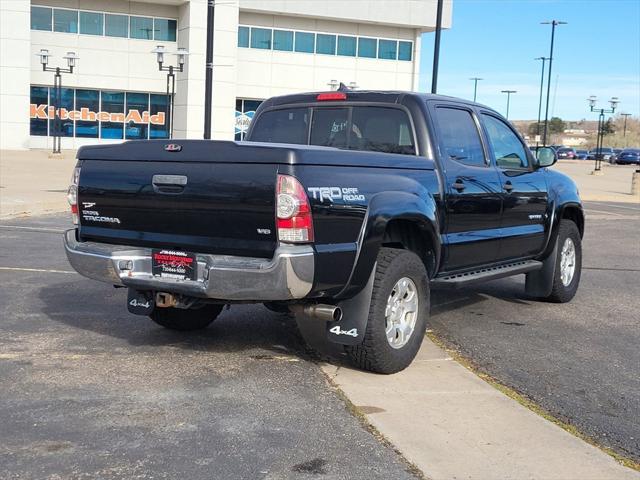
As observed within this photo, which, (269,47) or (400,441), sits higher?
(269,47)

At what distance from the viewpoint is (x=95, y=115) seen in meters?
43.9

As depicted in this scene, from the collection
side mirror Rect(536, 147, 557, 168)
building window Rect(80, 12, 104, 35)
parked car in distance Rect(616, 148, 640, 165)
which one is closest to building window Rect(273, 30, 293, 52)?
building window Rect(80, 12, 104, 35)

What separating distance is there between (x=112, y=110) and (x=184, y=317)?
40006mm

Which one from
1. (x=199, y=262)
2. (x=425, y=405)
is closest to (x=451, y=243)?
(x=425, y=405)

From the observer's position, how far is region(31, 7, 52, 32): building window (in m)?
41.7

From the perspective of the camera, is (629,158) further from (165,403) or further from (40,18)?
(165,403)

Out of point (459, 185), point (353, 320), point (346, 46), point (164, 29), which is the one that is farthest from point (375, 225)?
point (346, 46)

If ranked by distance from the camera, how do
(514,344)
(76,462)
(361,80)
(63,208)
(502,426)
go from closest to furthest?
(76,462), (502,426), (514,344), (63,208), (361,80)

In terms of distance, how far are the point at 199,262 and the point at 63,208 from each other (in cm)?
1293

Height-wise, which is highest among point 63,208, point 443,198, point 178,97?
point 178,97

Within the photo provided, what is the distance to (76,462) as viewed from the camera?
381 centimetres

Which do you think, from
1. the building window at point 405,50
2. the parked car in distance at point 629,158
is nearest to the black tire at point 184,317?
the building window at point 405,50

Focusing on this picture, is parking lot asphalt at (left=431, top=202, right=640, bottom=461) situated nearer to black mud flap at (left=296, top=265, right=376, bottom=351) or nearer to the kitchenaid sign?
black mud flap at (left=296, top=265, right=376, bottom=351)

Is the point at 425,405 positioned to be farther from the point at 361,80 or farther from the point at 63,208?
the point at 361,80
